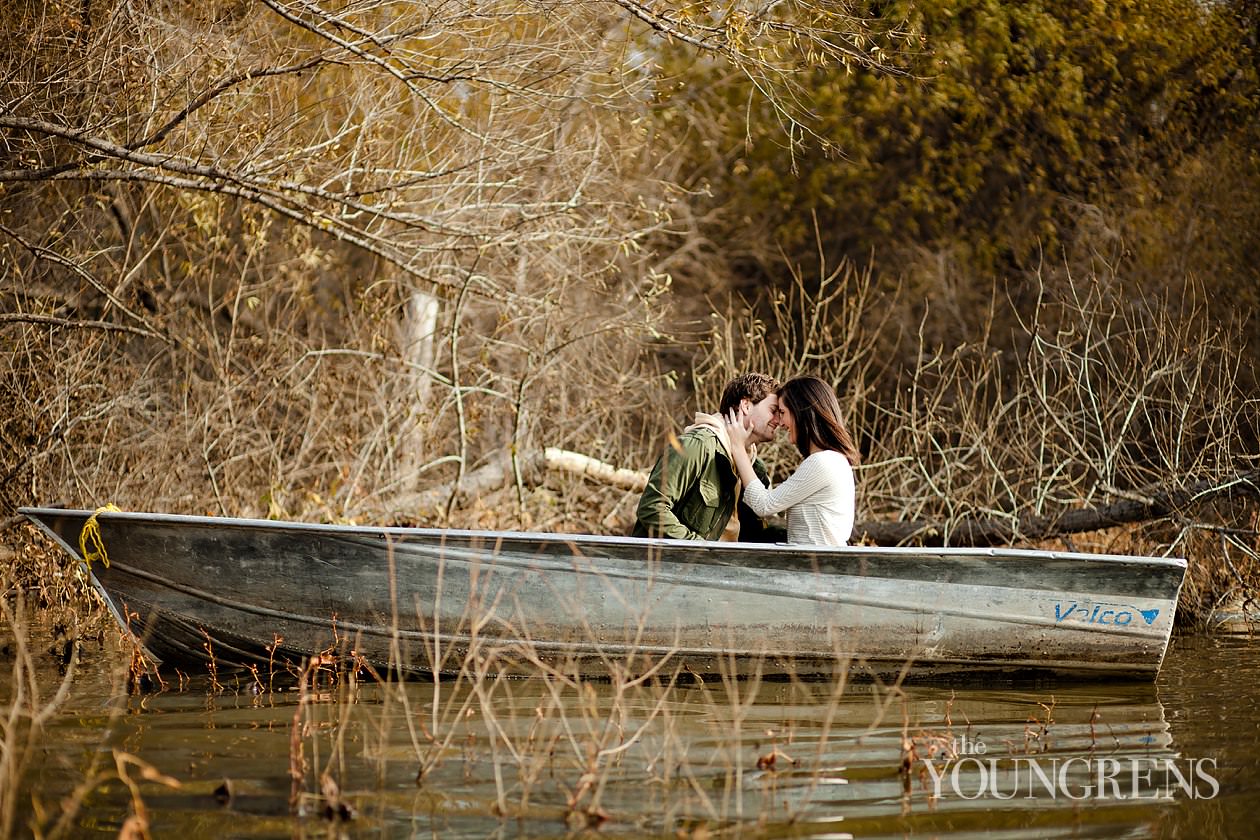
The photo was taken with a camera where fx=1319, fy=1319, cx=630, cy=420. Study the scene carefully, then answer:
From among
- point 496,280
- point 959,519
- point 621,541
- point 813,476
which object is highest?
point 496,280

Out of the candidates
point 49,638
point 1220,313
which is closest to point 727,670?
point 49,638

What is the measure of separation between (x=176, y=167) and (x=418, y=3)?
5.72 ft

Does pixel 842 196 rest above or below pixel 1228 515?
above

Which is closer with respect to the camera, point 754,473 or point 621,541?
point 621,541

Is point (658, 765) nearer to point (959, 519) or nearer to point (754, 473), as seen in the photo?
point (754, 473)

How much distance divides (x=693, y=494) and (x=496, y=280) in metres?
4.70

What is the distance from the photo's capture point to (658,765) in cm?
439

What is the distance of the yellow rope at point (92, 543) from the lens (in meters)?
5.96

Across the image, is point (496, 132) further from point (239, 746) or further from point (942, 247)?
point (942, 247)

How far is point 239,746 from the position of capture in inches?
189

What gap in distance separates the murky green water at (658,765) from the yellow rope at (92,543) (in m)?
0.59

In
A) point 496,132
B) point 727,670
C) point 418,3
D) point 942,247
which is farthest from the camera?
point 942,247

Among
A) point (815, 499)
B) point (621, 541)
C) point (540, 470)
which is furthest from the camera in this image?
point (540, 470)

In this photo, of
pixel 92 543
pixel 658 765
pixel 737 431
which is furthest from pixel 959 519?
pixel 92 543
